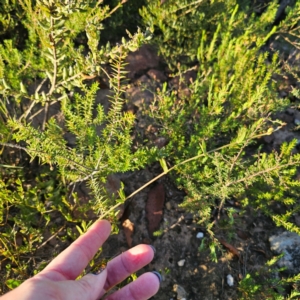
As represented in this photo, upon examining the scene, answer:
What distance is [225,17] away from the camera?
9.52ft

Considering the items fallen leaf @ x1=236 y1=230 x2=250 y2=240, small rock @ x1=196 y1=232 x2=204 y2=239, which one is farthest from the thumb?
fallen leaf @ x1=236 y1=230 x2=250 y2=240

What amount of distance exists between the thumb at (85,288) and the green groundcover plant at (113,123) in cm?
35

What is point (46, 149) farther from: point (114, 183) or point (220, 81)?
point (220, 81)

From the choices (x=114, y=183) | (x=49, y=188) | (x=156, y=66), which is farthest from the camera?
(x=156, y=66)

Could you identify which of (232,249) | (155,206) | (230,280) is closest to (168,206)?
(155,206)

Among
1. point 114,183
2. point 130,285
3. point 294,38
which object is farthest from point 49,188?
point 294,38

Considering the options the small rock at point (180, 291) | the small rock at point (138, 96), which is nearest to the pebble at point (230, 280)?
the small rock at point (180, 291)

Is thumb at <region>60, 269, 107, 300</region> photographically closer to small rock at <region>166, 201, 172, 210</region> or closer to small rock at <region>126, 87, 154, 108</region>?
small rock at <region>166, 201, 172, 210</region>

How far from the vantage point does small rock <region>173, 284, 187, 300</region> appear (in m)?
2.42

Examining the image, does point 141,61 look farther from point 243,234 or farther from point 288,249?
point 288,249

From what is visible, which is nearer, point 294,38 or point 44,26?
point 44,26

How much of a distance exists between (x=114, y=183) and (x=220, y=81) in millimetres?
1132

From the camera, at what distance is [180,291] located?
95.9 inches

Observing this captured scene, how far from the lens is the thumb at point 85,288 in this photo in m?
1.53
